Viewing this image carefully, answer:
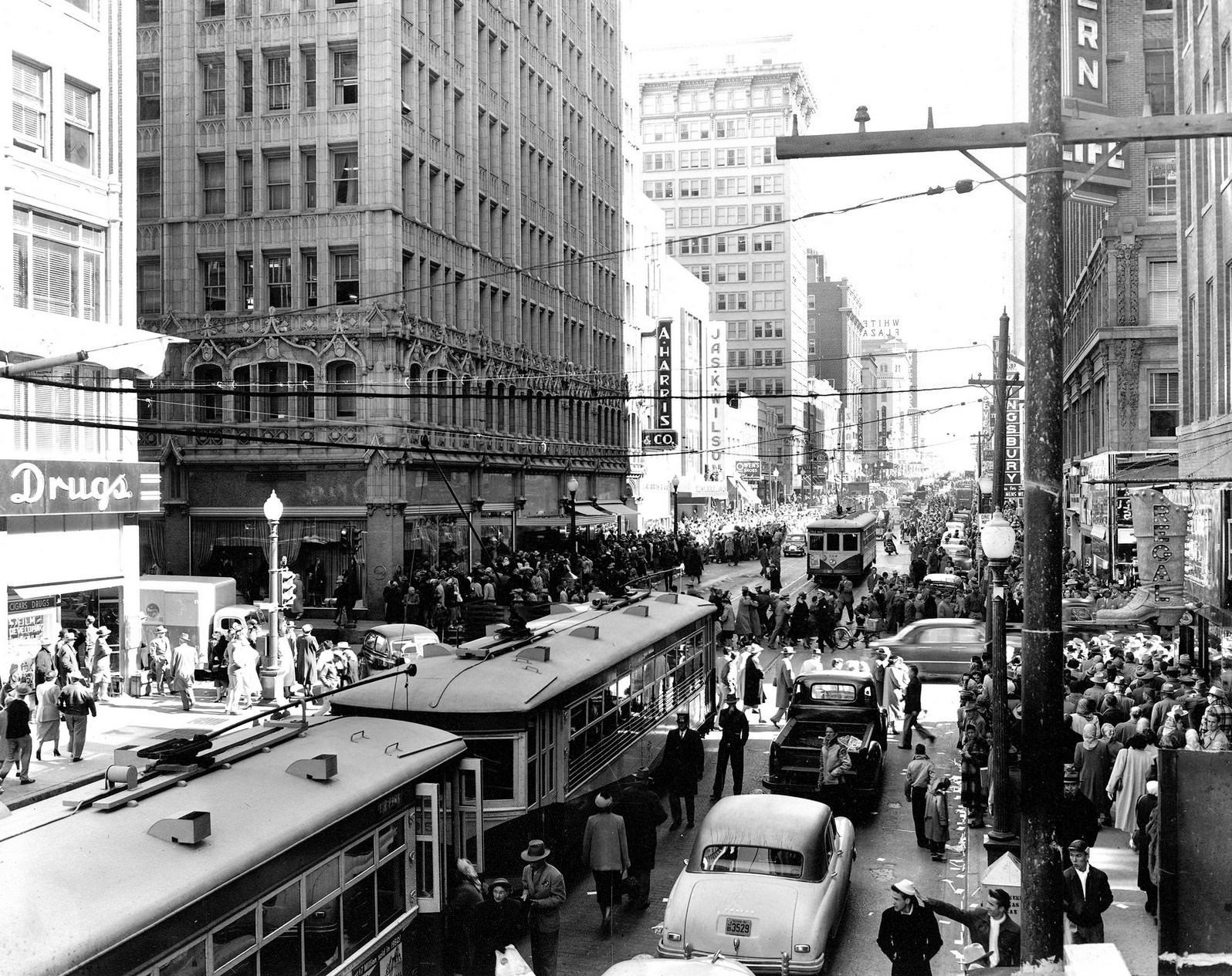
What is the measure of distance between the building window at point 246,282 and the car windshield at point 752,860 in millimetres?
36349

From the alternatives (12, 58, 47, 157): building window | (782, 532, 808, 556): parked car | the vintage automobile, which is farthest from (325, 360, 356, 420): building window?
(782, 532, 808, 556): parked car

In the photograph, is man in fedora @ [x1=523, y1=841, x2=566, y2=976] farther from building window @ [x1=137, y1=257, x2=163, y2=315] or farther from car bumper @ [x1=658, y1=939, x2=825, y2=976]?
building window @ [x1=137, y1=257, x2=163, y2=315]

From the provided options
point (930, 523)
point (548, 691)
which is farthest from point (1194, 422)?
point (930, 523)

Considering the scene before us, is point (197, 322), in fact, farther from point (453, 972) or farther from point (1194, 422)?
point (453, 972)

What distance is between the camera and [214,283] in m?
44.8

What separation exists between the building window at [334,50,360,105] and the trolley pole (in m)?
40.1

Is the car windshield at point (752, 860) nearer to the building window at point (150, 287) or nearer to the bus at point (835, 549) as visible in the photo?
the building window at point (150, 287)

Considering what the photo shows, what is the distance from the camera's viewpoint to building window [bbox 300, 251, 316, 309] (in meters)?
43.6

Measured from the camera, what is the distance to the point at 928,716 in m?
25.2

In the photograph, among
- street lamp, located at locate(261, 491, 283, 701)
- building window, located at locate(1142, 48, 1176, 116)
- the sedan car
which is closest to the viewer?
street lamp, located at locate(261, 491, 283, 701)

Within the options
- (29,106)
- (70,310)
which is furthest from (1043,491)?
(29,106)

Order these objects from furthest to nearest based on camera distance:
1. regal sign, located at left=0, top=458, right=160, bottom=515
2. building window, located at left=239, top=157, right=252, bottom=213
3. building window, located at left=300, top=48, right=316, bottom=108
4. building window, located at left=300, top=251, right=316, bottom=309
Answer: building window, located at left=239, top=157, right=252, bottom=213 → building window, located at left=300, top=48, right=316, bottom=108 → building window, located at left=300, top=251, right=316, bottom=309 → regal sign, located at left=0, top=458, right=160, bottom=515

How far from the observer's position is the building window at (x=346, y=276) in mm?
43312

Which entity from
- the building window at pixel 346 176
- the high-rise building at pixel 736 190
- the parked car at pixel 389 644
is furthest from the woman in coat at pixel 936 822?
the high-rise building at pixel 736 190
